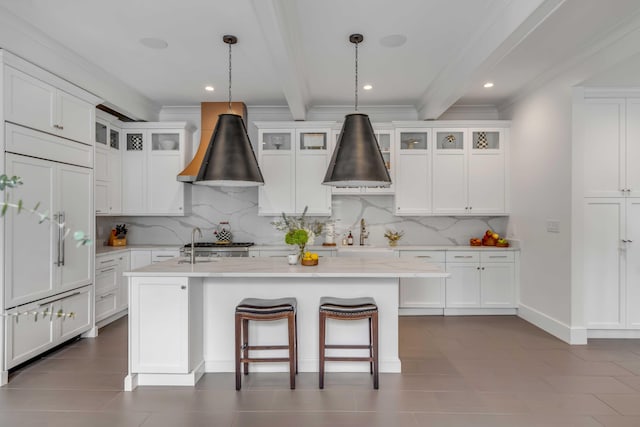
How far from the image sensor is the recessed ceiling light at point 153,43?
3.50 metres

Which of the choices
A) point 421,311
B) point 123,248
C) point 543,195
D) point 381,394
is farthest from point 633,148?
point 123,248

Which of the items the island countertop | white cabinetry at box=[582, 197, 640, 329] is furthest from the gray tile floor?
the island countertop

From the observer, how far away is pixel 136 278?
117 inches

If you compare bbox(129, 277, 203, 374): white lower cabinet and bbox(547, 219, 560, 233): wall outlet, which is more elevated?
bbox(547, 219, 560, 233): wall outlet

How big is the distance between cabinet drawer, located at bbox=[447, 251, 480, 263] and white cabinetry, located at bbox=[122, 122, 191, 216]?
3638 millimetres

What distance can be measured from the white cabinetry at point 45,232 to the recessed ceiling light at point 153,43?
4.49 feet

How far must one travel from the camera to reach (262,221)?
18.6 feet

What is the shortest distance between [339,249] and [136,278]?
2739mm

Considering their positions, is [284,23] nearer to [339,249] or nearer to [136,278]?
[136,278]

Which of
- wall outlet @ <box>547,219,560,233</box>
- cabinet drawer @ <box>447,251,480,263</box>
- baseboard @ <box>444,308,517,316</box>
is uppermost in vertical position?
wall outlet @ <box>547,219,560,233</box>

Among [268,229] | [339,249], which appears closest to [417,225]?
[339,249]

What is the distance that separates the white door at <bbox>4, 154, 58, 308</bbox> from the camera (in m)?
3.06

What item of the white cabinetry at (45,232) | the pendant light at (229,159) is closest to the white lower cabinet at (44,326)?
the white cabinetry at (45,232)

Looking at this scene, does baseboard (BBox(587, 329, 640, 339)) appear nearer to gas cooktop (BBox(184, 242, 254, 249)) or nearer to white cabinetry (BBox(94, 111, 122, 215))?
gas cooktop (BBox(184, 242, 254, 249))
